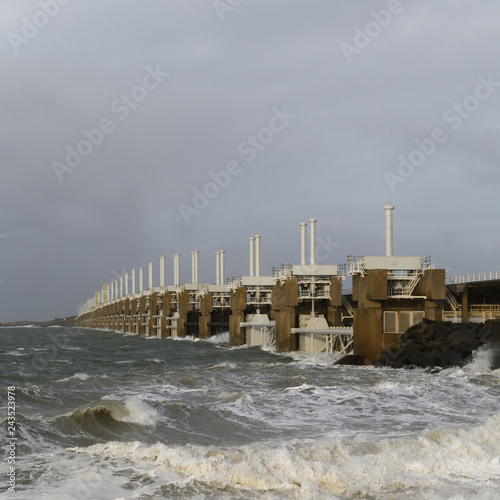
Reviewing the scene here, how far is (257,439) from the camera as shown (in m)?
14.6

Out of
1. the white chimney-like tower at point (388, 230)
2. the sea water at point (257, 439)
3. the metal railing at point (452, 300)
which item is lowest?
the sea water at point (257, 439)

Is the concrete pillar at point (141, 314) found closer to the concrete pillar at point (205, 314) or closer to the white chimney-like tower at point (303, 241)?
the concrete pillar at point (205, 314)

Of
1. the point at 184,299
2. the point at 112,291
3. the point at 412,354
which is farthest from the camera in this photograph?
the point at 112,291

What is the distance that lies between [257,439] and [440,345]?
20421 mm

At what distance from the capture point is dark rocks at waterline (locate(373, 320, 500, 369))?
31156 millimetres

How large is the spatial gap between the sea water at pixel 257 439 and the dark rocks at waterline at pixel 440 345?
14.8 feet

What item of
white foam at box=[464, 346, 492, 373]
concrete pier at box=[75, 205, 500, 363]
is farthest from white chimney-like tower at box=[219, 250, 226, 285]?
white foam at box=[464, 346, 492, 373]

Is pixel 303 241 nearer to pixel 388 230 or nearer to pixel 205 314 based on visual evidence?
pixel 388 230

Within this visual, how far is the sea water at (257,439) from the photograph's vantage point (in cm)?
1067

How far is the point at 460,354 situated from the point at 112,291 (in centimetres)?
14099

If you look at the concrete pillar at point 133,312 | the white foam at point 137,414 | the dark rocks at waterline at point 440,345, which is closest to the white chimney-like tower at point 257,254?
the dark rocks at waterline at point 440,345

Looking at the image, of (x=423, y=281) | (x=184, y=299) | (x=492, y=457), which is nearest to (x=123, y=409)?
A: (x=492, y=457)

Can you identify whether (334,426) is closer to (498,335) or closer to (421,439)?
(421,439)

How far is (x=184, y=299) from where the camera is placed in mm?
83500
